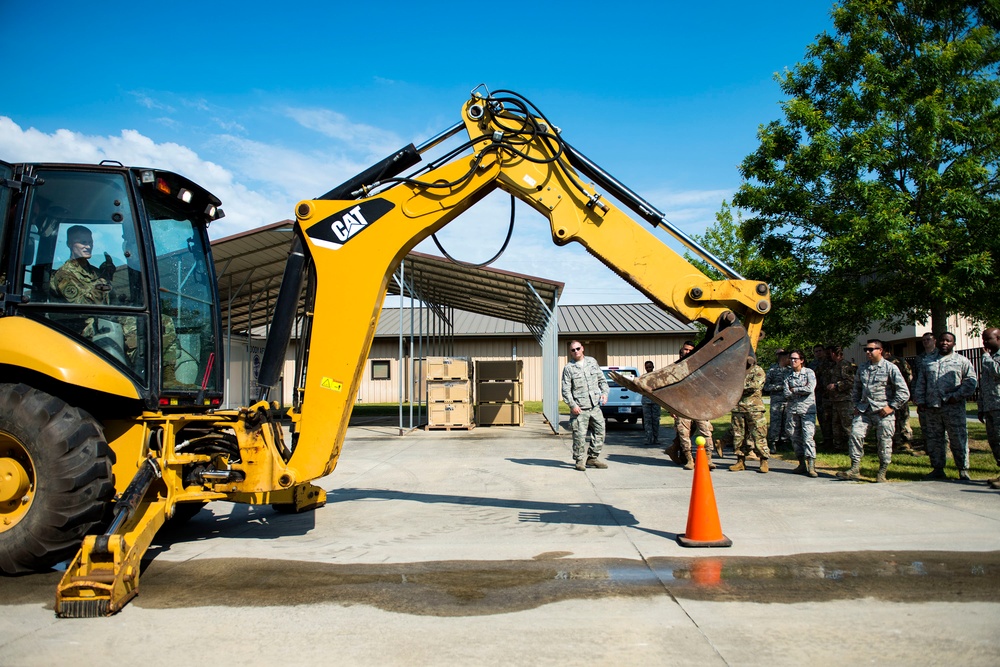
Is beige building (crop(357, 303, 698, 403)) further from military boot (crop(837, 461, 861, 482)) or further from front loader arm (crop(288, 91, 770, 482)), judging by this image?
front loader arm (crop(288, 91, 770, 482))

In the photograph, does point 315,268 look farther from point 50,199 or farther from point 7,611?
point 7,611

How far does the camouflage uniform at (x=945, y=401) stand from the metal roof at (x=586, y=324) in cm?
2431

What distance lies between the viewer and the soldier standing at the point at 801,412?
1007cm

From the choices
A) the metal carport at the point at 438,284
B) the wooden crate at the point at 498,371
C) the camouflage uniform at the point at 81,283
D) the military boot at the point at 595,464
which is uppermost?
the metal carport at the point at 438,284

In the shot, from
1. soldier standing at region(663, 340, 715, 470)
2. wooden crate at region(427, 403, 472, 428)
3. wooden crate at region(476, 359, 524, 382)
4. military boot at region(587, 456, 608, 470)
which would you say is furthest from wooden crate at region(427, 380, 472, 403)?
soldier standing at region(663, 340, 715, 470)

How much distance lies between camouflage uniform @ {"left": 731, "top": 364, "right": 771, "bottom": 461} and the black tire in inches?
339

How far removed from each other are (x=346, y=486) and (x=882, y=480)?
7.16 meters

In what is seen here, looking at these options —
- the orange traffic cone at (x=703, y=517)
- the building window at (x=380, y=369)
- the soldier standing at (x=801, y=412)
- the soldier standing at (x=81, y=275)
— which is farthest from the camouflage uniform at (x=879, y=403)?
the building window at (x=380, y=369)

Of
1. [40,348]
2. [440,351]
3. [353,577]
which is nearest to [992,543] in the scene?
[353,577]

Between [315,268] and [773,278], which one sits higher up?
[773,278]

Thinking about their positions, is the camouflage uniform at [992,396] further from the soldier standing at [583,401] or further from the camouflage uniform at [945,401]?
the soldier standing at [583,401]

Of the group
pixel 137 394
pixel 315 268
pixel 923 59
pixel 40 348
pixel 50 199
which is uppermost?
pixel 923 59

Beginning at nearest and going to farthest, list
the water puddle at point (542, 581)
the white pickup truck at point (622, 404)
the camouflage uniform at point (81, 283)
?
the water puddle at point (542, 581), the camouflage uniform at point (81, 283), the white pickup truck at point (622, 404)

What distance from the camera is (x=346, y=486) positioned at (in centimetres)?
985
